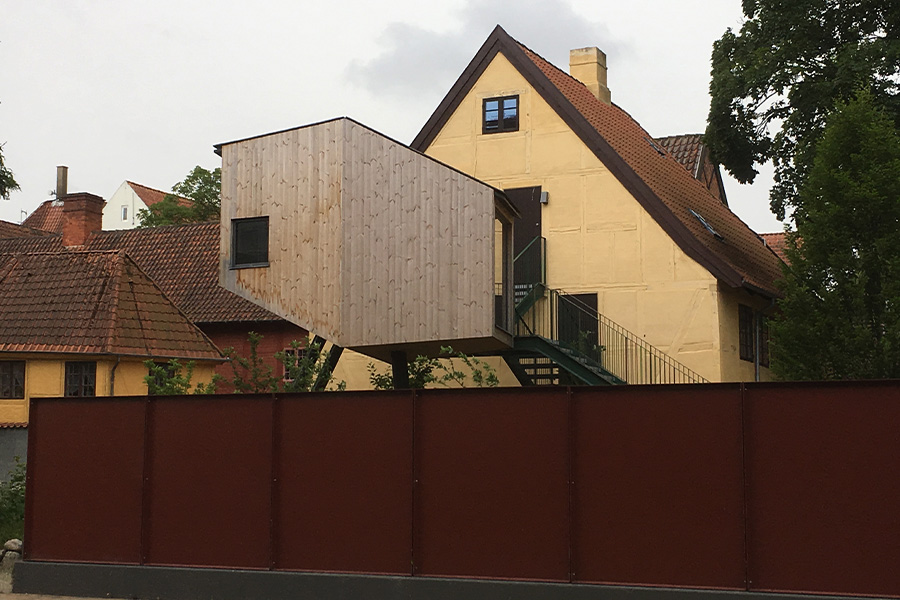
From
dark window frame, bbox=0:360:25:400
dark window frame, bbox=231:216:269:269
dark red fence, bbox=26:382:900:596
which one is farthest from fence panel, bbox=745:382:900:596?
dark window frame, bbox=0:360:25:400

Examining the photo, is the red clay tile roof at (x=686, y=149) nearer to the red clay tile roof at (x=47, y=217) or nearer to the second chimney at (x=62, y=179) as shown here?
the red clay tile roof at (x=47, y=217)

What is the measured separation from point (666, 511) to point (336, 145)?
13136mm

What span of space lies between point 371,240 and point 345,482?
10.4 metres

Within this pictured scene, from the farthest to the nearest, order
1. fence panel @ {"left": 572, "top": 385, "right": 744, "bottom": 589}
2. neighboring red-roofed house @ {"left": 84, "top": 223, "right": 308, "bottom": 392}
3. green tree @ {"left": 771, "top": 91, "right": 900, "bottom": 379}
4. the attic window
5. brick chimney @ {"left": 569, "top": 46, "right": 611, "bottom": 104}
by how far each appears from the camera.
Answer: neighboring red-roofed house @ {"left": 84, "top": 223, "right": 308, "bottom": 392}
brick chimney @ {"left": 569, "top": 46, "right": 611, "bottom": 104}
the attic window
green tree @ {"left": 771, "top": 91, "right": 900, "bottom": 379}
fence panel @ {"left": 572, "top": 385, "right": 744, "bottom": 589}

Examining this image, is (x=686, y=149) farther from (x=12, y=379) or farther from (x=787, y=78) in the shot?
(x=12, y=379)

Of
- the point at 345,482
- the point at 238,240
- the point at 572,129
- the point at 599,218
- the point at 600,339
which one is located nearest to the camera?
the point at 345,482

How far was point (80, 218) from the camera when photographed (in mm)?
42094

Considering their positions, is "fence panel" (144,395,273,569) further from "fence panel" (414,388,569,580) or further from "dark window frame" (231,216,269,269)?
"dark window frame" (231,216,269,269)

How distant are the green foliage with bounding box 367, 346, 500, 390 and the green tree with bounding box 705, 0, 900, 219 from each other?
8297 mm

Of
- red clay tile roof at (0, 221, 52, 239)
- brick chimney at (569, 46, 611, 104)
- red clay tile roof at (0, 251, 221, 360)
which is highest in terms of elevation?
brick chimney at (569, 46, 611, 104)

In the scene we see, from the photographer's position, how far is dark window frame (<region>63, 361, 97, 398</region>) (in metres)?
29.2

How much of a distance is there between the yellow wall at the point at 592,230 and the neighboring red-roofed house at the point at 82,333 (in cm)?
828

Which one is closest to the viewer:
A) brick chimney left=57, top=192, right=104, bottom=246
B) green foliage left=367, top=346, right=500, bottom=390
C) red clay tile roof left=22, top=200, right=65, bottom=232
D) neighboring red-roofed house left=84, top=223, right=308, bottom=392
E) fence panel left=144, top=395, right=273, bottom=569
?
fence panel left=144, top=395, right=273, bottom=569

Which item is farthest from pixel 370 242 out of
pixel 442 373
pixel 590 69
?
pixel 590 69
